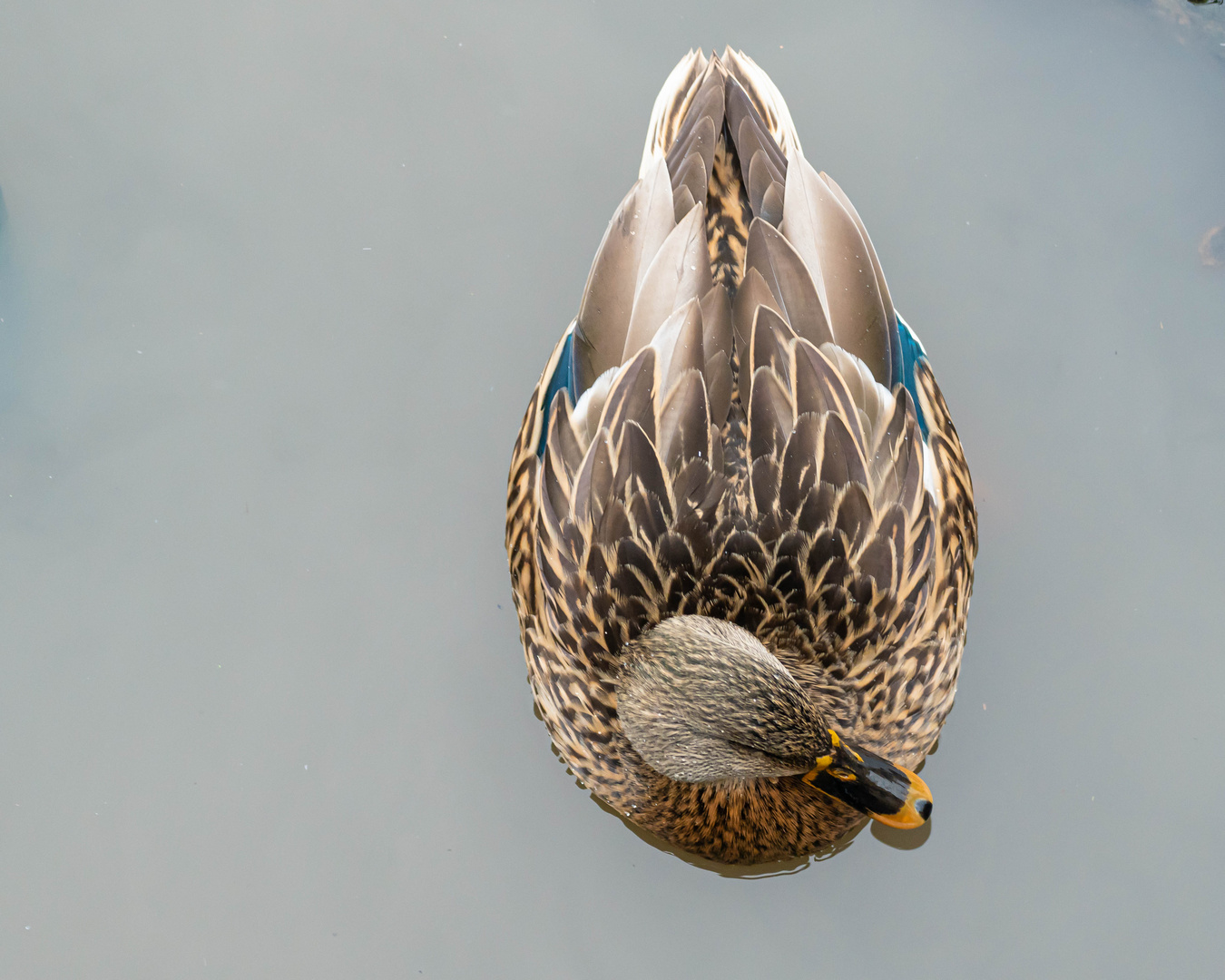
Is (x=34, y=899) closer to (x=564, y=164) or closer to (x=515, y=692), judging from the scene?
(x=515, y=692)

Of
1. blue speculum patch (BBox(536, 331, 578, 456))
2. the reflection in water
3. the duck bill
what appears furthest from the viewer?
the reflection in water

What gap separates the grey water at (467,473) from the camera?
9.93ft

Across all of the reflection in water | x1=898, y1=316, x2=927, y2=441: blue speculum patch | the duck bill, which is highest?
the reflection in water

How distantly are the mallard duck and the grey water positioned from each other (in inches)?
A: 15.1

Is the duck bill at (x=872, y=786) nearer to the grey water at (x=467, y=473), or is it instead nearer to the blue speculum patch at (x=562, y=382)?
the grey water at (x=467, y=473)

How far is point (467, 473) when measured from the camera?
337cm

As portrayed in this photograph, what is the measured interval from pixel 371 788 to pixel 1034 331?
2.33m

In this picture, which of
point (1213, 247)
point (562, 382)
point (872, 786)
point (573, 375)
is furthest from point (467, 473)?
point (1213, 247)

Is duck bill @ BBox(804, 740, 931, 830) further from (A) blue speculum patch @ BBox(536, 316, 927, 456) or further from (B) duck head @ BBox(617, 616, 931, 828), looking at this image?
(A) blue speculum patch @ BBox(536, 316, 927, 456)

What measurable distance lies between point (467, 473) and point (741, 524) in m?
1.13

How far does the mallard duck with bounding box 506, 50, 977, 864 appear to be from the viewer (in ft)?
8.15

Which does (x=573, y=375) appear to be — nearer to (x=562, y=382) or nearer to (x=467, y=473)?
(x=562, y=382)

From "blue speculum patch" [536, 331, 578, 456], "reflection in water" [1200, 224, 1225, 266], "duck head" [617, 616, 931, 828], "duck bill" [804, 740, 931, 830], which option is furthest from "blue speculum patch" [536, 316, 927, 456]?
"reflection in water" [1200, 224, 1225, 266]

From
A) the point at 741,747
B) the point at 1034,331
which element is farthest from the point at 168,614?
the point at 1034,331
